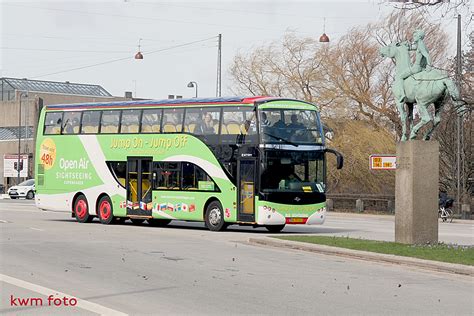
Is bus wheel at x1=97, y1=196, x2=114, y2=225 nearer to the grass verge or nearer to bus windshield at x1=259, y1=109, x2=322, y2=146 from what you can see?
bus windshield at x1=259, y1=109, x2=322, y2=146

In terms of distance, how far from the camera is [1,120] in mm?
107188

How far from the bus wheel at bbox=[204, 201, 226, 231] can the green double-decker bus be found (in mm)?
33

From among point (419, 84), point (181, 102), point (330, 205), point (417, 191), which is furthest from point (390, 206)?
point (419, 84)

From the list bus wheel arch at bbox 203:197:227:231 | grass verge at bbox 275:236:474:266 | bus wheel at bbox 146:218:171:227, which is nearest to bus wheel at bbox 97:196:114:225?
bus wheel at bbox 146:218:171:227

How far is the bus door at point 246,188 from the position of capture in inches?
1212

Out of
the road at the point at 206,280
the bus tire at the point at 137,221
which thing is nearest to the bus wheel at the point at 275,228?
the road at the point at 206,280

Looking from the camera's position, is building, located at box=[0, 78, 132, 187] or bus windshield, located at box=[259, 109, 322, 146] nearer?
bus windshield, located at box=[259, 109, 322, 146]

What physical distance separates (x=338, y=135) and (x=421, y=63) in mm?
31089

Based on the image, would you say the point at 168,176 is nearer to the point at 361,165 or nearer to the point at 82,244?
the point at 82,244

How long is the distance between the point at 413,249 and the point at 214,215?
11.2 m

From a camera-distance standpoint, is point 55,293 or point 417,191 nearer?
point 55,293

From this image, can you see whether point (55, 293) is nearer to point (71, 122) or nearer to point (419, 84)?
point (419, 84)

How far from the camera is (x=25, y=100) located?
336ft

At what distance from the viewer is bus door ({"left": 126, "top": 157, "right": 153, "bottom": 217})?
111ft
